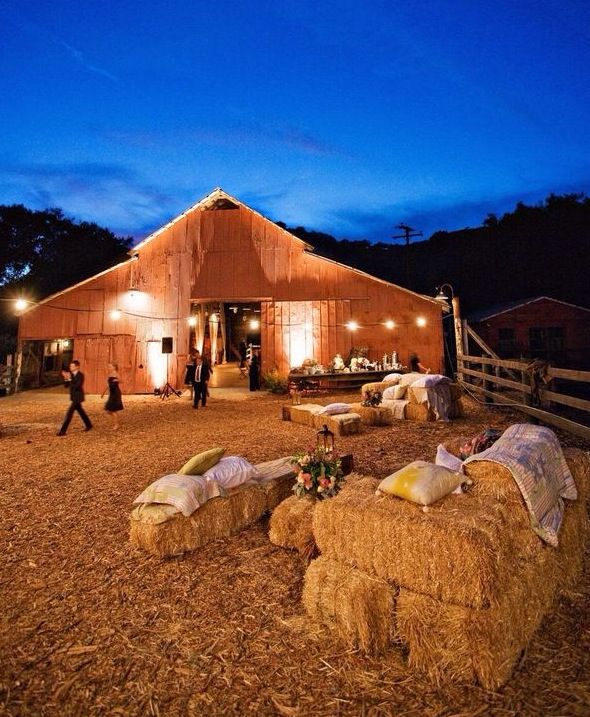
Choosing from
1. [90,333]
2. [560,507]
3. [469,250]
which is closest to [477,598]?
[560,507]

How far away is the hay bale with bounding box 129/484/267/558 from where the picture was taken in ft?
12.9

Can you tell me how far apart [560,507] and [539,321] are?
27.9 metres

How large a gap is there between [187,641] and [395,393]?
31.1 feet

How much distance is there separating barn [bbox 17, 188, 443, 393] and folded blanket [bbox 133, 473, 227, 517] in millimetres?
14485

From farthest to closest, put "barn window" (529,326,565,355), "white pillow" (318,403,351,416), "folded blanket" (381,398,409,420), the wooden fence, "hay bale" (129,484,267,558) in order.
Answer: "barn window" (529,326,565,355), "folded blanket" (381,398,409,420), "white pillow" (318,403,351,416), the wooden fence, "hay bale" (129,484,267,558)

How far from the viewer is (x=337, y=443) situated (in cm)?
855

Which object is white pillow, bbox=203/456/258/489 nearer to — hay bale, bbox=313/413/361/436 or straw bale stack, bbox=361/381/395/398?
hay bale, bbox=313/413/361/436

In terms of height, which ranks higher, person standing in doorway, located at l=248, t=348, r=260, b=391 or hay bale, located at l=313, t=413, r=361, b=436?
person standing in doorway, located at l=248, t=348, r=260, b=391

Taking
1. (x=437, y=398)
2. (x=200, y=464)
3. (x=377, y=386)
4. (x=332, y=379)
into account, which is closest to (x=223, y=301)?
(x=332, y=379)

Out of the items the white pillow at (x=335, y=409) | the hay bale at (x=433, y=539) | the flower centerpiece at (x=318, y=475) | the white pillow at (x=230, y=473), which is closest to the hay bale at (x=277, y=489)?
the white pillow at (x=230, y=473)

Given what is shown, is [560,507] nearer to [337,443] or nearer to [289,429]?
[337,443]

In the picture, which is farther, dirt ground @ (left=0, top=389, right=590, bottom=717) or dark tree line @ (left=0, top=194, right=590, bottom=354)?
dark tree line @ (left=0, top=194, right=590, bottom=354)

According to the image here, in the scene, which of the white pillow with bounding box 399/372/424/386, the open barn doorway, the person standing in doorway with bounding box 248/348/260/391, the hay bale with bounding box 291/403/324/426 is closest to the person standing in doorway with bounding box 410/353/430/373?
the white pillow with bounding box 399/372/424/386

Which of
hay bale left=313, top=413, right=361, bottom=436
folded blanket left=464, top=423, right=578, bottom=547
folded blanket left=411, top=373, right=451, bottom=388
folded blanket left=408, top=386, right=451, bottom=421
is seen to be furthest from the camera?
folded blanket left=411, top=373, right=451, bottom=388
